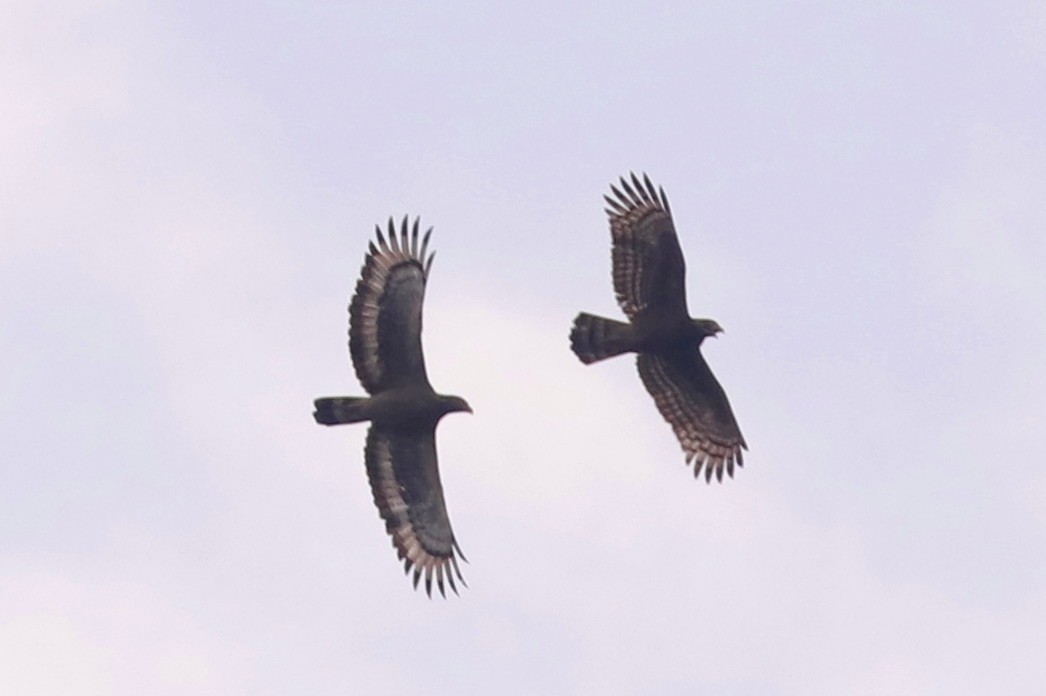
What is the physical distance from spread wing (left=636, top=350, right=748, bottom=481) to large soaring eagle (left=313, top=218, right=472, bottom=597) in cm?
355

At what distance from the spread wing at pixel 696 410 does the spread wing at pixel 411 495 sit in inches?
154

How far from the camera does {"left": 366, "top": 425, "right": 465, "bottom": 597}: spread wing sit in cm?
2984

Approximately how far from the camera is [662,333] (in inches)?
1247

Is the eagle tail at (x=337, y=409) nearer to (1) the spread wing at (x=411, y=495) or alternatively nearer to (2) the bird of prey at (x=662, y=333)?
(1) the spread wing at (x=411, y=495)

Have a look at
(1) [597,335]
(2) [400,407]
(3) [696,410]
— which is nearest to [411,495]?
(2) [400,407]

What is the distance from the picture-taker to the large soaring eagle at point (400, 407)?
96.5 feet

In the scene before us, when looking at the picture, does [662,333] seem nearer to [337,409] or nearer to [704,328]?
[704,328]

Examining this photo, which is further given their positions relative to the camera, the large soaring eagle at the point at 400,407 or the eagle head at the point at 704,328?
the eagle head at the point at 704,328

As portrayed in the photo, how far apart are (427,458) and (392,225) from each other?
3019 mm

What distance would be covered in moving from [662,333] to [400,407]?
422 cm

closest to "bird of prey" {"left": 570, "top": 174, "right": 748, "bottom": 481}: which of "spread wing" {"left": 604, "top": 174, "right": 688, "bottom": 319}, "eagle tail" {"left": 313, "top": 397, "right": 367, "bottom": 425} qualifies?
"spread wing" {"left": 604, "top": 174, "right": 688, "bottom": 319}

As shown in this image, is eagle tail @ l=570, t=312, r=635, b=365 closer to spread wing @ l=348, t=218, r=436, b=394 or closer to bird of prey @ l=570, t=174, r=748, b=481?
bird of prey @ l=570, t=174, r=748, b=481

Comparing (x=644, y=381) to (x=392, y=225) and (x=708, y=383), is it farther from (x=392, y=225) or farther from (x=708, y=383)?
(x=392, y=225)

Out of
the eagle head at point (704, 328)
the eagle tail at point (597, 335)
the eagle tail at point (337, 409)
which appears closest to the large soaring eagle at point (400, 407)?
the eagle tail at point (337, 409)
